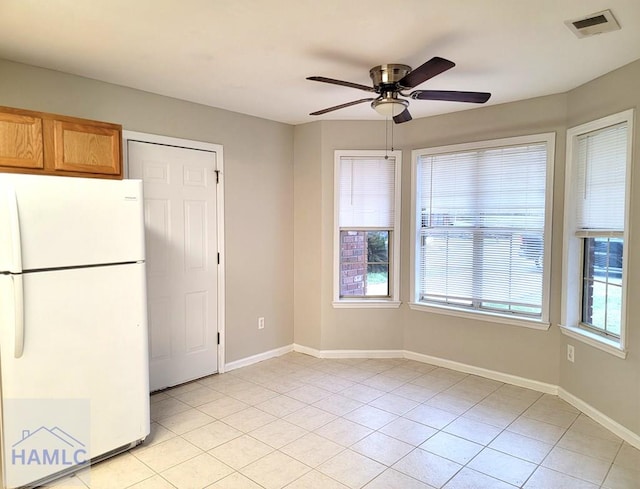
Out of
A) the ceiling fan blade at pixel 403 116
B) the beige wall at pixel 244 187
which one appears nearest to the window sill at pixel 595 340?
the ceiling fan blade at pixel 403 116

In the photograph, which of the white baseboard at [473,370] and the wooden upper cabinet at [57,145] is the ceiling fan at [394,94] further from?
the white baseboard at [473,370]

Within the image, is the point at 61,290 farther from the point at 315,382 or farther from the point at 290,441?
the point at 315,382

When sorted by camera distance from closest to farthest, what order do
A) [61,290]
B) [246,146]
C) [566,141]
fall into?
[61,290], [566,141], [246,146]

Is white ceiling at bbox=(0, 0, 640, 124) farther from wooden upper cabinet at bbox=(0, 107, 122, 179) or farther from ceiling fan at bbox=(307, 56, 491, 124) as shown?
wooden upper cabinet at bbox=(0, 107, 122, 179)

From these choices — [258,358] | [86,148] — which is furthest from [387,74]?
[258,358]

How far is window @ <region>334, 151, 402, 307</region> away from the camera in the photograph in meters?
4.48

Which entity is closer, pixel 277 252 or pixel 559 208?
pixel 559 208

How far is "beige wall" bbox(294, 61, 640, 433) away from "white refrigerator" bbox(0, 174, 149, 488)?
226cm

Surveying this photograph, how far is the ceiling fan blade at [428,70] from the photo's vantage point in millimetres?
2125

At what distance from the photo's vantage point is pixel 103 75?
10.1 ft

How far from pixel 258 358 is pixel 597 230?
333 centimetres

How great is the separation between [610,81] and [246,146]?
10.2 feet

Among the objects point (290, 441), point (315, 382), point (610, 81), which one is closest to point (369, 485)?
point (290, 441)

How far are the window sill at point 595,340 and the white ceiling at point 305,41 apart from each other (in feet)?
6.37
